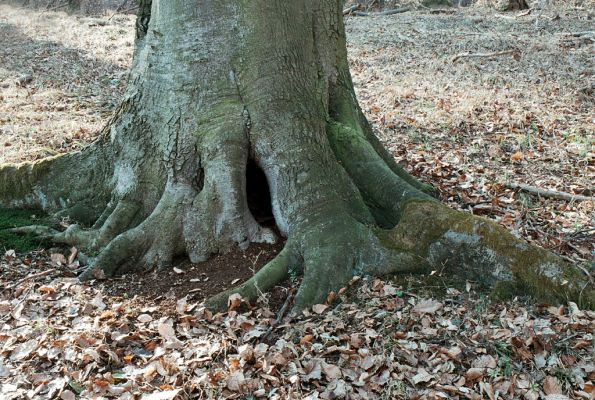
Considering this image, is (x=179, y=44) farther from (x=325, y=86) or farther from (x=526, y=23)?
(x=526, y=23)

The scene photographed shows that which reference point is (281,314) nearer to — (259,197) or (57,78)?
(259,197)

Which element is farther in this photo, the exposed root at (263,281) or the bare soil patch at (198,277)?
Result: the bare soil patch at (198,277)

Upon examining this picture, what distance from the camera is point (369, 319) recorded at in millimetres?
3877

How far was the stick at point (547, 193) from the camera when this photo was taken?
571 cm

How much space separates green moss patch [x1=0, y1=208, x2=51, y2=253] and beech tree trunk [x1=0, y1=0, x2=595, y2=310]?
345 millimetres

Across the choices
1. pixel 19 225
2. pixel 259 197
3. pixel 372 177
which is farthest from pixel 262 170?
pixel 19 225

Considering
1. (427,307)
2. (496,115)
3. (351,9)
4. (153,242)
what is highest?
(351,9)

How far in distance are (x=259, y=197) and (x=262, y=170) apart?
0.45 meters

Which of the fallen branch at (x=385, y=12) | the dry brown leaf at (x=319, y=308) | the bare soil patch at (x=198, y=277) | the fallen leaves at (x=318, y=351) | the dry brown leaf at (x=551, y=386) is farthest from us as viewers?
the fallen branch at (x=385, y=12)

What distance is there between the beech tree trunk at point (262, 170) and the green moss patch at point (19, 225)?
1.13ft

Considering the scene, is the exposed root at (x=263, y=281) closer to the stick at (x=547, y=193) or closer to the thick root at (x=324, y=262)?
the thick root at (x=324, y=262)

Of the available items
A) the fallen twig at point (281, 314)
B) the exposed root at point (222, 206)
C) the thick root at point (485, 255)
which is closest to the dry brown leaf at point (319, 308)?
the fallen twig at point (281, 314)

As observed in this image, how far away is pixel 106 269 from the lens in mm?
4887

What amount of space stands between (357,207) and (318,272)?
0.80 meters
